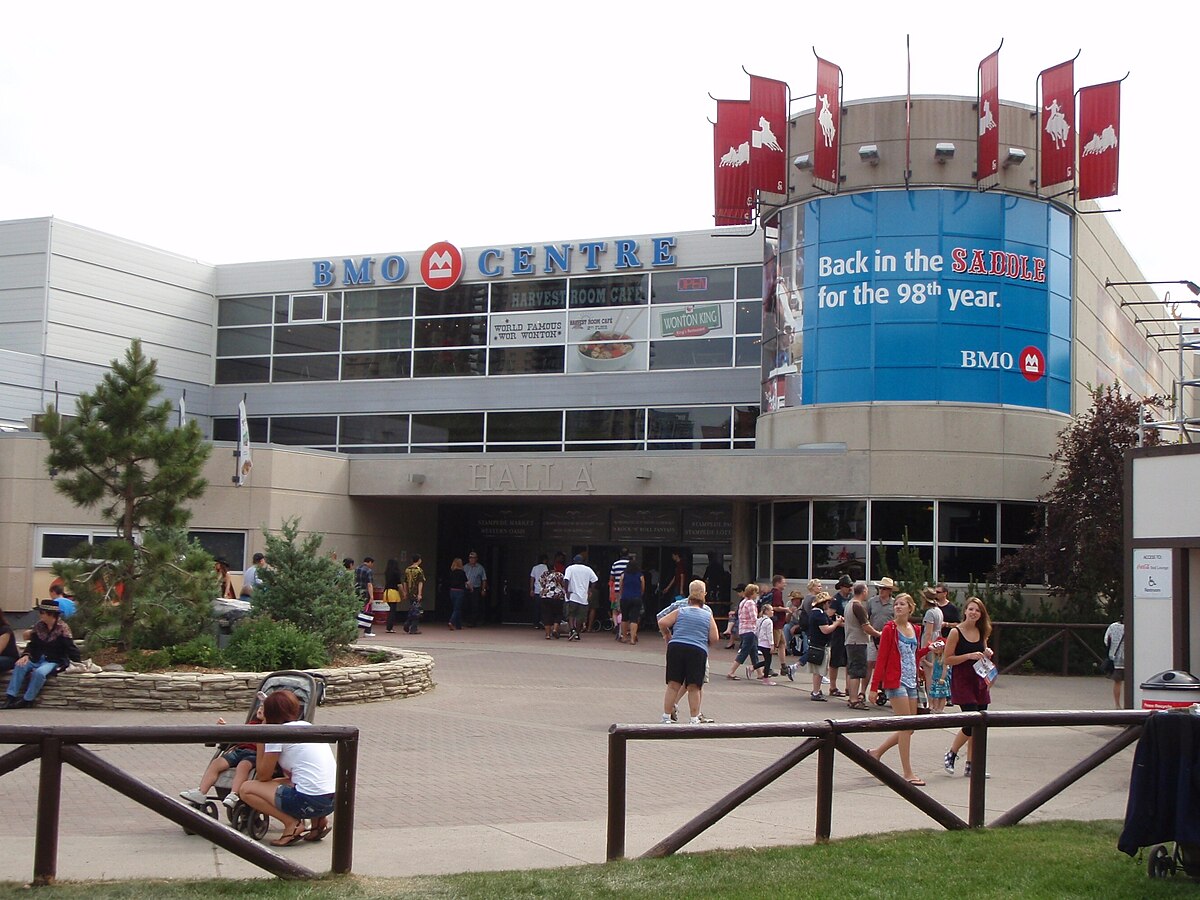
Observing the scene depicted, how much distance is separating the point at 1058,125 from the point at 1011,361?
495cm

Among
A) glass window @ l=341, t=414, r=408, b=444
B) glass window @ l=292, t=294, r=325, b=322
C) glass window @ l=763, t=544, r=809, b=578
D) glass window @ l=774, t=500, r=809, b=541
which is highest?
glass window @ l=292, t=294, r=325, b=322

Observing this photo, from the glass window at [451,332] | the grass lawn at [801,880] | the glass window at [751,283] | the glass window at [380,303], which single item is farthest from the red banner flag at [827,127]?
the grass lawn at [801,880]

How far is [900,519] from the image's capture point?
85.7ft

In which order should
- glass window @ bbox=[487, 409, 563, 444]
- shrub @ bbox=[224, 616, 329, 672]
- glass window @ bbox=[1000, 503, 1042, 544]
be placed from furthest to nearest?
glass window @ bbox=[487, 409, 563, 444] < glass window @ bbox=[1000, 503, 1042, 544] < shrub @ bbox=[224, 616, 329, 672]

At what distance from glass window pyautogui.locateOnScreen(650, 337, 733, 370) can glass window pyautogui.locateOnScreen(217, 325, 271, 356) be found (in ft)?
37.1

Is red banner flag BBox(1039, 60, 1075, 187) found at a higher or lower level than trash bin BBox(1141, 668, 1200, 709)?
higher

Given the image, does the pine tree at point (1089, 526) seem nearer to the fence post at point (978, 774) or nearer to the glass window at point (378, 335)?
the fence post at point (978, 774)

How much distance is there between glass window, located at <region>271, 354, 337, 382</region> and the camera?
117ft

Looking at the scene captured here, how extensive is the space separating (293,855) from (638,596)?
60.6ft

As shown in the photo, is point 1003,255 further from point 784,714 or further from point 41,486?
point 41,486

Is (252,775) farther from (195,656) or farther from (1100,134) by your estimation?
(1100,134)

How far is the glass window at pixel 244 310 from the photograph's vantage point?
36.4 meters

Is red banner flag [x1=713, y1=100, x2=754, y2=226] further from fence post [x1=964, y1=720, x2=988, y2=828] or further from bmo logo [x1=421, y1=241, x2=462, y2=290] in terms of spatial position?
fence post [x1=964, y1=720, x2=988, y2=828]

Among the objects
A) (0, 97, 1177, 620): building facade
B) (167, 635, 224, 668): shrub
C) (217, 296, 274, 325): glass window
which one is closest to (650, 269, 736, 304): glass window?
(0, 97, 1177, 620): building facade
